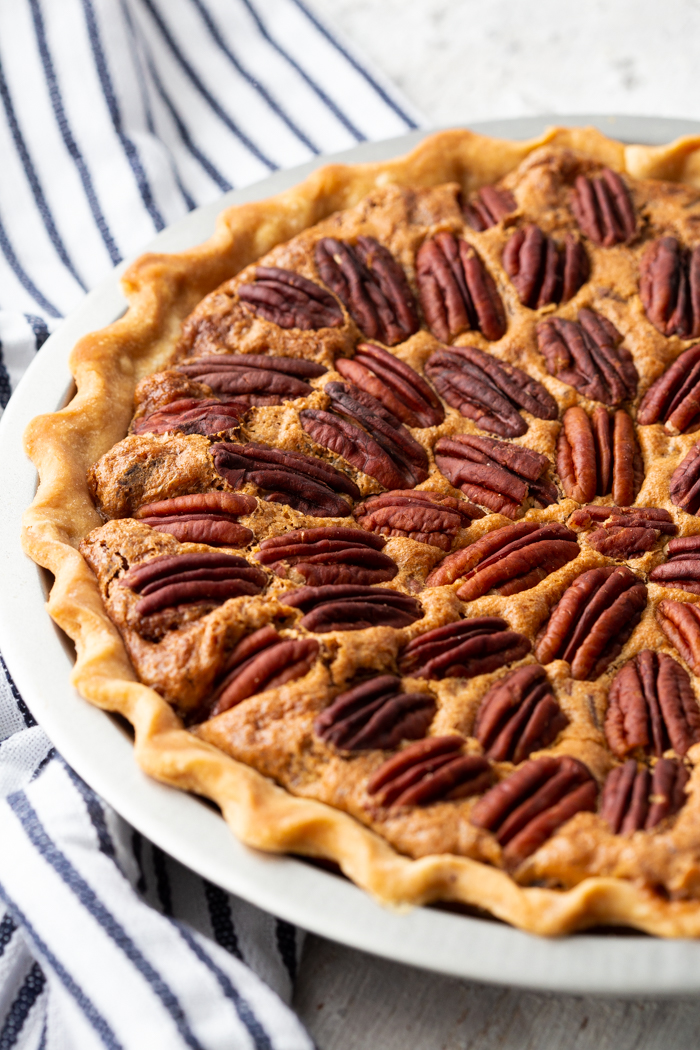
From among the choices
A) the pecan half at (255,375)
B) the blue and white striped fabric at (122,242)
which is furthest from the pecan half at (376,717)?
the pecan half at (255,375)

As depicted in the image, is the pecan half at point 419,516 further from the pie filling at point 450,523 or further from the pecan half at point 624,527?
the pecan half at point 624,527

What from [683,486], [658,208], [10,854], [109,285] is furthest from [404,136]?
[10,854]

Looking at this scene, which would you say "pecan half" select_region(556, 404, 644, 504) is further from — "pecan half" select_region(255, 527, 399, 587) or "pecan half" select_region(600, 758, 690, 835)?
"pecan half" select_region(600, 758, 690, 835)

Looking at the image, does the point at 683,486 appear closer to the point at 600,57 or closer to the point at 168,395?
the point at 168,395

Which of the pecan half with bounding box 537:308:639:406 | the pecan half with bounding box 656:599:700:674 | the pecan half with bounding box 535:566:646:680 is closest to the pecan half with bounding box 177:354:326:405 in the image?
the pecan half with bounding box 537:308:639:406

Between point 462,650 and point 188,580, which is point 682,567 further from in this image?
point 188,580

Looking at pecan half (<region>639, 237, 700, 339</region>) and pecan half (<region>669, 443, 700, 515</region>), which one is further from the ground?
pecan half (<region>639, 237, 700, 339</region>)

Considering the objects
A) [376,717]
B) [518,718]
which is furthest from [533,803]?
[376,717]
